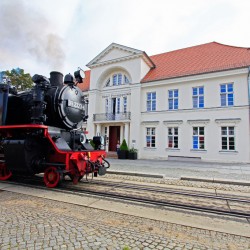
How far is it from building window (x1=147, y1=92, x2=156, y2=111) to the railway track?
13.6 m

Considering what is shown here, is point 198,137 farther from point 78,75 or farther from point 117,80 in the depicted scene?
point 78,75

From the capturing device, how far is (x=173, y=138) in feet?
58.4

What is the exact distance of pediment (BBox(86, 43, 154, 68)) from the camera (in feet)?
66.8

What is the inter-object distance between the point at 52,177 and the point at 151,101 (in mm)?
14762

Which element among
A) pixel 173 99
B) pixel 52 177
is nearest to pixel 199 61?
pixel 173 99

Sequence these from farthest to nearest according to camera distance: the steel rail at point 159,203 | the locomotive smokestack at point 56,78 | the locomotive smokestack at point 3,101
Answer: the locomotive smokestack at point 56,78 < the locomotive smokestack at point 3,101 < the steel rail at point 159,203

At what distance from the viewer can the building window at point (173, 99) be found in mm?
18156

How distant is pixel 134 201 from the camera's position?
16.0ft

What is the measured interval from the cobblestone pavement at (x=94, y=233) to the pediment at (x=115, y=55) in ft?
60.9

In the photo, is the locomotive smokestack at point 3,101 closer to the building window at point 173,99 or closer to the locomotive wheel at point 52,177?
the locomotive wheel at point 52,177

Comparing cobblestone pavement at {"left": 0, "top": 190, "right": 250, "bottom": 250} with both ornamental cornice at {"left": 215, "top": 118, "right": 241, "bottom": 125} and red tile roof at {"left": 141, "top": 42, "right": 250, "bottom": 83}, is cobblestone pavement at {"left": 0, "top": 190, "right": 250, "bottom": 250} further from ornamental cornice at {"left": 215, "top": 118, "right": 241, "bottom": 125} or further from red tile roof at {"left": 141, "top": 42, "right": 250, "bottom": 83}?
red tile roof at {"left": 141, "top": 42, "right": 250, "bottom": 83}

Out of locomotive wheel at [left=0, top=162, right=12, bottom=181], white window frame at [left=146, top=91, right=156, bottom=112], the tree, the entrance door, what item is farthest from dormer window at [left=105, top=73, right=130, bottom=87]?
locomotive wheel at [left=0, top=162, right=12, bottom=181]

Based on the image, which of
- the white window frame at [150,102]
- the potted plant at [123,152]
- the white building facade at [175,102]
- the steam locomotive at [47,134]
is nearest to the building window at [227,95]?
the white building facade at [175,102]

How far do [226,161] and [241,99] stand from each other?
5008 millimetres
